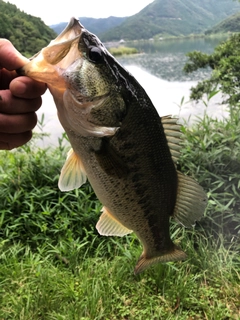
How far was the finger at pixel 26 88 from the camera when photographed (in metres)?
1.11

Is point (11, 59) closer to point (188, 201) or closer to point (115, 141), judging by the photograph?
point (115, 141)

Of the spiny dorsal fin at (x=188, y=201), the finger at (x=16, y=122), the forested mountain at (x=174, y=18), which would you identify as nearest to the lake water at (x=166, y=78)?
the forested mountain at (x=174, y=18)

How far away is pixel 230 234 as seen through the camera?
315 cm

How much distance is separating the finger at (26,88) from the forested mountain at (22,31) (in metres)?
1.61

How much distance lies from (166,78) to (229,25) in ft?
6.66

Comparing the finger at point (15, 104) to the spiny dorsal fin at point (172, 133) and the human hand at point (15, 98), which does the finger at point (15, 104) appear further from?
the spiny dorsal fin at point (172, 133)

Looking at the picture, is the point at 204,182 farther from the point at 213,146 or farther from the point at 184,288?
the point at 184,288

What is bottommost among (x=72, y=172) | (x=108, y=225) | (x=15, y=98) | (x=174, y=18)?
(x=174, y=18)

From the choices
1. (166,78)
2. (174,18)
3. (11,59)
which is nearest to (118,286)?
(11,59)

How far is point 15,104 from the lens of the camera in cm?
123

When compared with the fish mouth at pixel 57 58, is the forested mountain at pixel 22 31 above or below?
below

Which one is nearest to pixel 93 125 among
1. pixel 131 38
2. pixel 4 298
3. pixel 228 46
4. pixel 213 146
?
pixel 4 298


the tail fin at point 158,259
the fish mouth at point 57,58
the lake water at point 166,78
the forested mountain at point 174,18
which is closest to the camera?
the fish mouth at point 57,58

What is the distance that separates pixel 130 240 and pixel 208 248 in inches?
30.8
